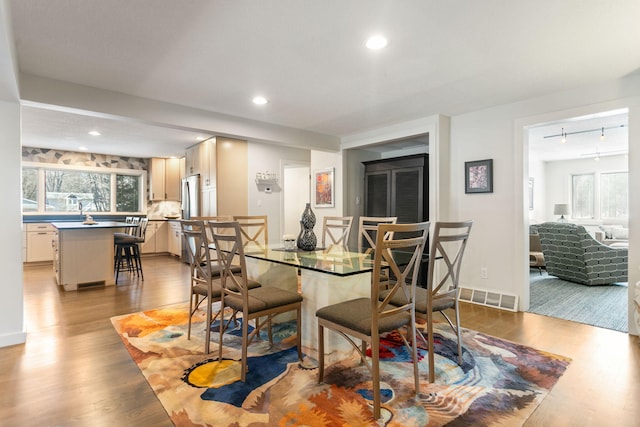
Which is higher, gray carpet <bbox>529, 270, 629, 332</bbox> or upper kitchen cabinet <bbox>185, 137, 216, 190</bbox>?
upper kitchen cabinet <bbox>185, 137, 216, 190</bbox>

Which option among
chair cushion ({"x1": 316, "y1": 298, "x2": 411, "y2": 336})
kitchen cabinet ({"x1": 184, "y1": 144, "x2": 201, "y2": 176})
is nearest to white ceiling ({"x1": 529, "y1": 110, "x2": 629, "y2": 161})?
chair cushion ({"x1": 316, "y1": 298, "x2": 411, "y2": 336})

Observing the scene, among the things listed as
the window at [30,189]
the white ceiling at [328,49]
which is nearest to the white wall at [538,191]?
the white ceiling at [328,49]

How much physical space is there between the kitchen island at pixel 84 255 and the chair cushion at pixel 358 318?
4000mm

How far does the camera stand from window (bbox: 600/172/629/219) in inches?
306

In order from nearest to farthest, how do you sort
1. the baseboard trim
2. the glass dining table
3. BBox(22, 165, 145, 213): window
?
the glass dining table < the baseboard trim < BBox(22, 165, 145, 213): window

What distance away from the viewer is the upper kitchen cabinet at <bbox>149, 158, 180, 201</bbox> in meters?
7.95

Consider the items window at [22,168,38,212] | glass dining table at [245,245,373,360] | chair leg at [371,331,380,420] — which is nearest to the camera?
chair leg at [371,331,380,420]

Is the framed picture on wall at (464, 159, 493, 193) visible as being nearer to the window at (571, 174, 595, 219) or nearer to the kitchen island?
the kitchen island

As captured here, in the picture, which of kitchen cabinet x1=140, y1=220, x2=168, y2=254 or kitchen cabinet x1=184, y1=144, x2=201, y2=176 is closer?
kitchen cabinet x1=184, y1=144, x2=201, y2=176

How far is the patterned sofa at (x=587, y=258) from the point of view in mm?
4695

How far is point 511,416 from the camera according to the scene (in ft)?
5.88

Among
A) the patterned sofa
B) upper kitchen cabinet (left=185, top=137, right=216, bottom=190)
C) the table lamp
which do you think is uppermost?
upper kitchen cabinet (left=185, top=137, right=216, bottom=190)

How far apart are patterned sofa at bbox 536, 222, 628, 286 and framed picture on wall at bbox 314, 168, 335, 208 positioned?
3.47 m

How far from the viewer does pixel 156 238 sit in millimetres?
A: 7895
